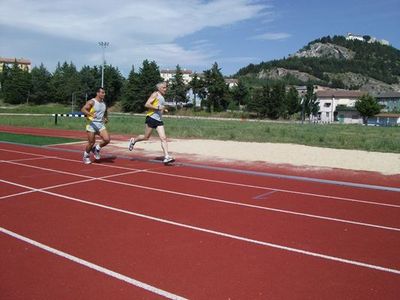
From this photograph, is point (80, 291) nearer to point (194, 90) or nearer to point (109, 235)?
point (109, 235)

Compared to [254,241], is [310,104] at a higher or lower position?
higher

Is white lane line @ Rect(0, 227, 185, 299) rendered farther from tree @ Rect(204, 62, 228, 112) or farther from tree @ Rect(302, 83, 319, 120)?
tree @ Rect(302, 83, 319, 120)

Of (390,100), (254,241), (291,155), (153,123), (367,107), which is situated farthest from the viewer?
(390,100)

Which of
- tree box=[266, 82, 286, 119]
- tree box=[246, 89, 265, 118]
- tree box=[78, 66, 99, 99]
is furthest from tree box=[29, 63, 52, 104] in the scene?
tree box=[266, 82, 286, 119]

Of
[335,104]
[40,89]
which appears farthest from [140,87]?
[335,104]

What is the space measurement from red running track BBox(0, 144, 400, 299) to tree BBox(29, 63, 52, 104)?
98.9 meters

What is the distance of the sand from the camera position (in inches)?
475

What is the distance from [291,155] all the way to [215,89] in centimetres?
7625

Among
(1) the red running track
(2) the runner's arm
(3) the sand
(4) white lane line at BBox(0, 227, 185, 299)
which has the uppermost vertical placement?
(2) the runner's arm

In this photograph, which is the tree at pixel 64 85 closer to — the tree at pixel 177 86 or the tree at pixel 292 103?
the tree at pixel 177 86

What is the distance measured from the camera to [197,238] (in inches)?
202

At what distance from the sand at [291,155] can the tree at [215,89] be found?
240ft

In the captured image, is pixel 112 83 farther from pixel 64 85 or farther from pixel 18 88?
pixel 18 88

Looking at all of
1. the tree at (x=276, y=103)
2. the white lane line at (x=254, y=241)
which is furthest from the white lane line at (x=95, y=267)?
the tree at (x=276, y=103)
